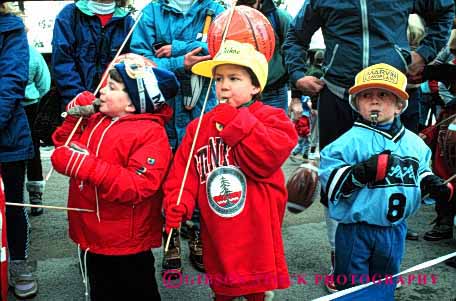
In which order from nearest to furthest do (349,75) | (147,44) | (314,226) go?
(349,75) < (147,44) < (314,226)

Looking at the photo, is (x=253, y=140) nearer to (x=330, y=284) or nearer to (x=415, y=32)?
(x=330, y=284)

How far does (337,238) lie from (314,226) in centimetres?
209

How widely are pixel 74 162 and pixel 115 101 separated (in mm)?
437

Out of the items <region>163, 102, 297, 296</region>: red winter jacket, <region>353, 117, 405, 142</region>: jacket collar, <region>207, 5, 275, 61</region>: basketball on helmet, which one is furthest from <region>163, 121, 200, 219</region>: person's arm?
<region>353, 117, 405, 142</region>: jacket collar

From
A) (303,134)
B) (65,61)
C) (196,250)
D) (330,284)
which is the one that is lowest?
(303,134)

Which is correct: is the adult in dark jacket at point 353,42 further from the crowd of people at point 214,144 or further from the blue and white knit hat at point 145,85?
the blue and white knit hat at point 145,85

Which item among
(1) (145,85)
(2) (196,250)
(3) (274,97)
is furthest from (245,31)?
(2) (196,250)

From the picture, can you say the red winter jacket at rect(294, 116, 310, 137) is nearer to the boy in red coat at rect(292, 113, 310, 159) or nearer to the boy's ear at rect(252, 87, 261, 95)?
the boy in red coat at rect(292, 113, 310, 159)

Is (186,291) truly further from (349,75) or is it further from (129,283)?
(349,75)

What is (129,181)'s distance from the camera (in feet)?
8.06

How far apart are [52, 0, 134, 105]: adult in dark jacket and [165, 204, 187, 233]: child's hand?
1.35m

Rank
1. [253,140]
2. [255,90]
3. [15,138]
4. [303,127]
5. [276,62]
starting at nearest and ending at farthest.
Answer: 1. [253,140]
2. [255,90]
3. [15,138]
4. [276,62]
5. [303,127]

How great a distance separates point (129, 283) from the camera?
8.95 ft

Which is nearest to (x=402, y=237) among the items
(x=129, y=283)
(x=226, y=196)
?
(x=226, y=196)
